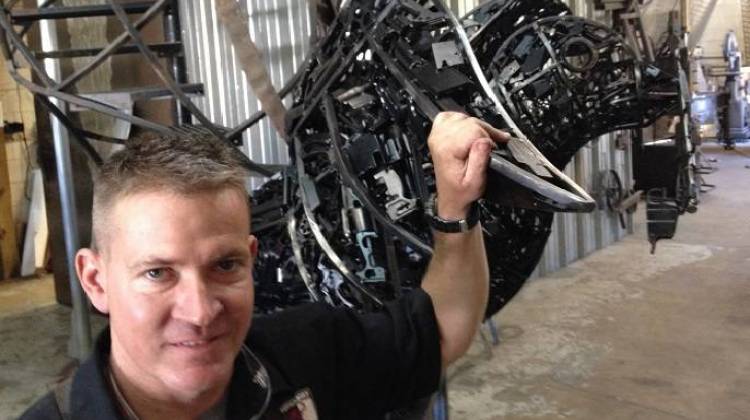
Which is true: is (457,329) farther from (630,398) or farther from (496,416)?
(630,398)

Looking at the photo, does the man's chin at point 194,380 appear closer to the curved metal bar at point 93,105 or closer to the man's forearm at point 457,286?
the man's forearm at point 457,286

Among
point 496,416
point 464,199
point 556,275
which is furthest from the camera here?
point 556,275

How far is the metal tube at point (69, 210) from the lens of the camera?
3.38 m

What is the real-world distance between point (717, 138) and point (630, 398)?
987 cm

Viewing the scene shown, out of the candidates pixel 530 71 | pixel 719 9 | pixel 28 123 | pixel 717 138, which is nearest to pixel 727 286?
pixel 530 71

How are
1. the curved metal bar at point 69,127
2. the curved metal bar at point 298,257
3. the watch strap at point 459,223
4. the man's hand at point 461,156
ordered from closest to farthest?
the man's hand at point 461,156 < the watch strap at point 459,223 < the curved metal bar at point 298,257 < the curved metal bar at point 69,127

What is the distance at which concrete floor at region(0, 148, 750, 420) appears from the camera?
2.98 m

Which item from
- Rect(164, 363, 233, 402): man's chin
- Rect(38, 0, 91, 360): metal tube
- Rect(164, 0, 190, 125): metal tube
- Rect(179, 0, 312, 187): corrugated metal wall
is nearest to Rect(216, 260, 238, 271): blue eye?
Rect(164, 363, 233, 402): man's chin

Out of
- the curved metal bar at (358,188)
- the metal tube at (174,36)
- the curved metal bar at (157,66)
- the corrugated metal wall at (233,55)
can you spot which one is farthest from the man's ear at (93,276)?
the corrugated metal wall at (233,55)

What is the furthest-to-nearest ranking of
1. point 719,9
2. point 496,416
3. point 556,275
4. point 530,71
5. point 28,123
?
point 719,9
point 28,123
point 556,275
point 496,416
point 530,71

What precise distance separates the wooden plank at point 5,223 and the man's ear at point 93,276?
5.16m

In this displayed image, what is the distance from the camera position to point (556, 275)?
4938 millimetres

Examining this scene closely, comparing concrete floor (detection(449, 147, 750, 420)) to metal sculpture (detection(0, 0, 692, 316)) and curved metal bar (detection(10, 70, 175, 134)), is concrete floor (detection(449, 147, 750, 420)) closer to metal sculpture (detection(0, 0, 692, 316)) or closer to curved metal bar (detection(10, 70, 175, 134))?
metal sculpture (detection(0, 0, 692, 316))

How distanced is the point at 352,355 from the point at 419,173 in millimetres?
624
